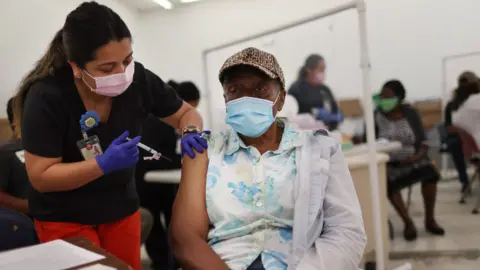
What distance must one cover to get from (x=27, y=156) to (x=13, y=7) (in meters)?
2.45

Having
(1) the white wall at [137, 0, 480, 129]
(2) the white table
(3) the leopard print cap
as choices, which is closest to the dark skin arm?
(3) the leopard print cap

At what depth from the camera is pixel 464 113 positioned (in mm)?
4070

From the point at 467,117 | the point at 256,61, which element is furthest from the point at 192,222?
the point at 467,117

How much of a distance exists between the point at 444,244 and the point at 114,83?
2736 mm

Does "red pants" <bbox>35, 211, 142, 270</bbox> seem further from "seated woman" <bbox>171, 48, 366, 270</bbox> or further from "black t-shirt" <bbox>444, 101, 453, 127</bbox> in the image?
"black t-shirt" <bbox>444, 101, 453, 127</bbox>

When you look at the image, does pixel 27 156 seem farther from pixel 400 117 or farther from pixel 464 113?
pixel 464 113

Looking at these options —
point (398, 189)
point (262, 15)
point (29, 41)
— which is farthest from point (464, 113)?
point (29, 41)

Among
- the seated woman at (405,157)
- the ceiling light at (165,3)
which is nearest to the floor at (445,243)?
the seated woman at (405,157)

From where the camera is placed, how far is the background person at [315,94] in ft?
12.2

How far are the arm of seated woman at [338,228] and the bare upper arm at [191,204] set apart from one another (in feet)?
1.02

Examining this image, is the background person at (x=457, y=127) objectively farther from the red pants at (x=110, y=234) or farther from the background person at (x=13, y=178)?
the background person at (x=13, y=178)

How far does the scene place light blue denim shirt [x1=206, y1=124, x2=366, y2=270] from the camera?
1.16 metres

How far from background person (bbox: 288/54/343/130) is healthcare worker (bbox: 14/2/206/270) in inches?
96.3

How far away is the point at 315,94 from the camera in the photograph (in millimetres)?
3793
